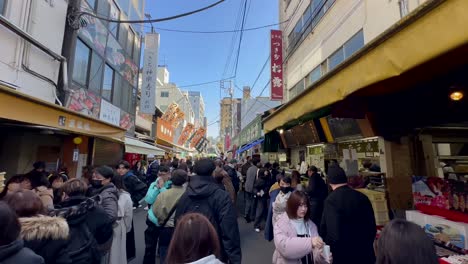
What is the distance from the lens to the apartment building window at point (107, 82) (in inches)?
466

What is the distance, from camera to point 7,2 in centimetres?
600

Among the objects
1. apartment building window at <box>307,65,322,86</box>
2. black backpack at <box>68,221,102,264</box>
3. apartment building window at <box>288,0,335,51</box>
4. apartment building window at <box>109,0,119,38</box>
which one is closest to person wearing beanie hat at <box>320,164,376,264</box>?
black backpack at <box>68,221,102,264</box>

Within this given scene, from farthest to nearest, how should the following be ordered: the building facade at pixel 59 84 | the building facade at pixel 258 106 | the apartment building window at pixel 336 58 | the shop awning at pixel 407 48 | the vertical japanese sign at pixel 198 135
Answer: the vertical japanese sign at pixel 198 135 < the building facade at pixel 258 106 < the apartment building window at pixel 336 58 < the building facade at pixel 59 84 < the shop awning at pixel 407 48

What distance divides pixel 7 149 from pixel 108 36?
715cm

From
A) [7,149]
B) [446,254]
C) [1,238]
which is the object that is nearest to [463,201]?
[446,254]

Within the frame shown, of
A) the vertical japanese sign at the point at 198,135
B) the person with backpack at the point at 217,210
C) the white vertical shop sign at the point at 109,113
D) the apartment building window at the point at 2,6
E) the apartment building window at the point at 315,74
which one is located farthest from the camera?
the vertical japanese sign at the point at 198,135

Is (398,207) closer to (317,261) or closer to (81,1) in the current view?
(317,261)

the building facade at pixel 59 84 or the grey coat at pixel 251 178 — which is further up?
Answer: the building facade at pixel 59 84

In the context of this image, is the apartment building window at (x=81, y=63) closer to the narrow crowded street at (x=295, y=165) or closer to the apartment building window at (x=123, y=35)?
the narrow crowded street at (x=295, y=165)

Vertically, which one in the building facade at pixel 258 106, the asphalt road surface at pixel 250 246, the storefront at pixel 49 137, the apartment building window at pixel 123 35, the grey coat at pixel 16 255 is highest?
the apartment building window at pixel 123 35

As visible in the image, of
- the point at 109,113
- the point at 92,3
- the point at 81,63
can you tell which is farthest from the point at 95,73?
the point at 92,3

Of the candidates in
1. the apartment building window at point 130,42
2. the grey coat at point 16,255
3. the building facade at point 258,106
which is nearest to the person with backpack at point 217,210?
the grey coat at point 16,255

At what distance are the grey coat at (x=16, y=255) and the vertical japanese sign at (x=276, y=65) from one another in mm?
11881

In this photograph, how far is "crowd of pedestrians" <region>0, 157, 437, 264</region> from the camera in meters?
1.47
